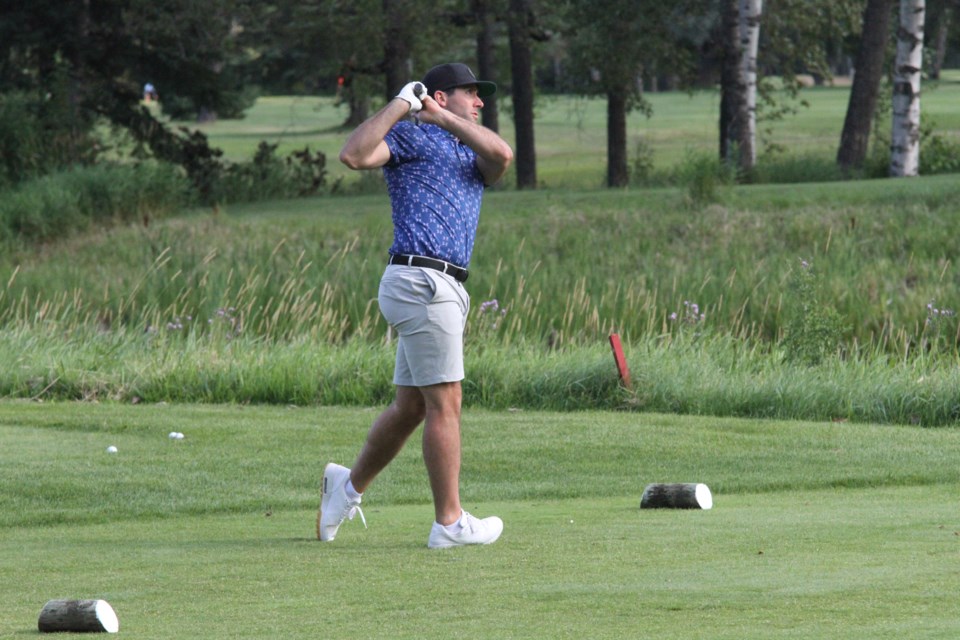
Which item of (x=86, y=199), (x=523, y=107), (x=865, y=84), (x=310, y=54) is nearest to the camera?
(x=86, y=199)

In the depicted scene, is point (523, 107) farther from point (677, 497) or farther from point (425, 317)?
point (425, 317)

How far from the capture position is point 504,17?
29797mm

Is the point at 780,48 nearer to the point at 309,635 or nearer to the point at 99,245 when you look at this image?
the point at 99,245

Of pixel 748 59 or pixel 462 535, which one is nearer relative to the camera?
pixel 462 535

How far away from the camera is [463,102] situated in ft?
22.0

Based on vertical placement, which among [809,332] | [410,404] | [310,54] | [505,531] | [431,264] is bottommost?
[809,332]

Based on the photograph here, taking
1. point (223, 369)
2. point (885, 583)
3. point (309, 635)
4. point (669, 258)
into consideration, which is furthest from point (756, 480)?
point (669, 258)

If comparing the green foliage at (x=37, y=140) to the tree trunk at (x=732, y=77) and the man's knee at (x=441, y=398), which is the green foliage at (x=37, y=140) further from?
the man's knee at (x=441, y=398)

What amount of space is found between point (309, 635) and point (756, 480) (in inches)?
201

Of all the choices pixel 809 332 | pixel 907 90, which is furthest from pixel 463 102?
pixel 907 90

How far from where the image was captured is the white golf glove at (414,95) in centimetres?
640

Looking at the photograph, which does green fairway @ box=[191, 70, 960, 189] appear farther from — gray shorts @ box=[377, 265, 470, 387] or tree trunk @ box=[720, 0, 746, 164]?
gray shorts @ box=[377, 265, 470, 387]

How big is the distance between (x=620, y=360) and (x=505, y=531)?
561 cm

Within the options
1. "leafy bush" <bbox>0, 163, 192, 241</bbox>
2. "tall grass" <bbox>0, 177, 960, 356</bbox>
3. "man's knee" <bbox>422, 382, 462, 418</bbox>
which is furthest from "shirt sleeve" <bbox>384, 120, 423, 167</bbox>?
"leafy bush" <bbox>0, 163, 192, 241</bbox>
